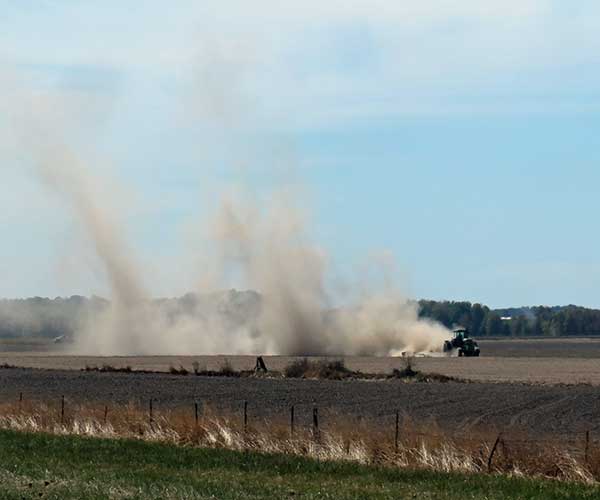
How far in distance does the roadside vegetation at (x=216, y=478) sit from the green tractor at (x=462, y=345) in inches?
3159

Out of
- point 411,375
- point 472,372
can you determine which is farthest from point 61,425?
point 472,372

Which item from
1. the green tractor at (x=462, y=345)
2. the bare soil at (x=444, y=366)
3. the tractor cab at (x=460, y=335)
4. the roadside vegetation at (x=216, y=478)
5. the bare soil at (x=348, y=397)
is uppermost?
the tractor cab at (x=460, y=335)

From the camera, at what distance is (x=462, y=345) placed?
10731 centimetres

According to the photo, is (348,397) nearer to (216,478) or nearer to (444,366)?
(444,366)

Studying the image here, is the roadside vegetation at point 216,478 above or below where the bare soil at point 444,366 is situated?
below

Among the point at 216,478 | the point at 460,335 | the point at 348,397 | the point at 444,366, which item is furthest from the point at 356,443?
the point at 460,335

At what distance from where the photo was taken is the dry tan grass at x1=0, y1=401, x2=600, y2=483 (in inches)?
987

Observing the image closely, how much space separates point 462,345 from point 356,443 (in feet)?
264

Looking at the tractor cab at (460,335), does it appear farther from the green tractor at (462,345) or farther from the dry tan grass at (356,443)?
the dry tan grass at (356,443)

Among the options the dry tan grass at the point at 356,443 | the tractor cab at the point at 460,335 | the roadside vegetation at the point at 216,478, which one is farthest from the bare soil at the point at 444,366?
the roadside vegetation at the point at 216,478

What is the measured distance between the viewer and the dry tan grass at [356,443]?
2506 cm

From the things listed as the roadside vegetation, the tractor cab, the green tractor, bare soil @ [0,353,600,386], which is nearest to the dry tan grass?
the roadside vegetation

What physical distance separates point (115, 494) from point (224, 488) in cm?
207

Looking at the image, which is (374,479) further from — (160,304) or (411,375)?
(160,304)
